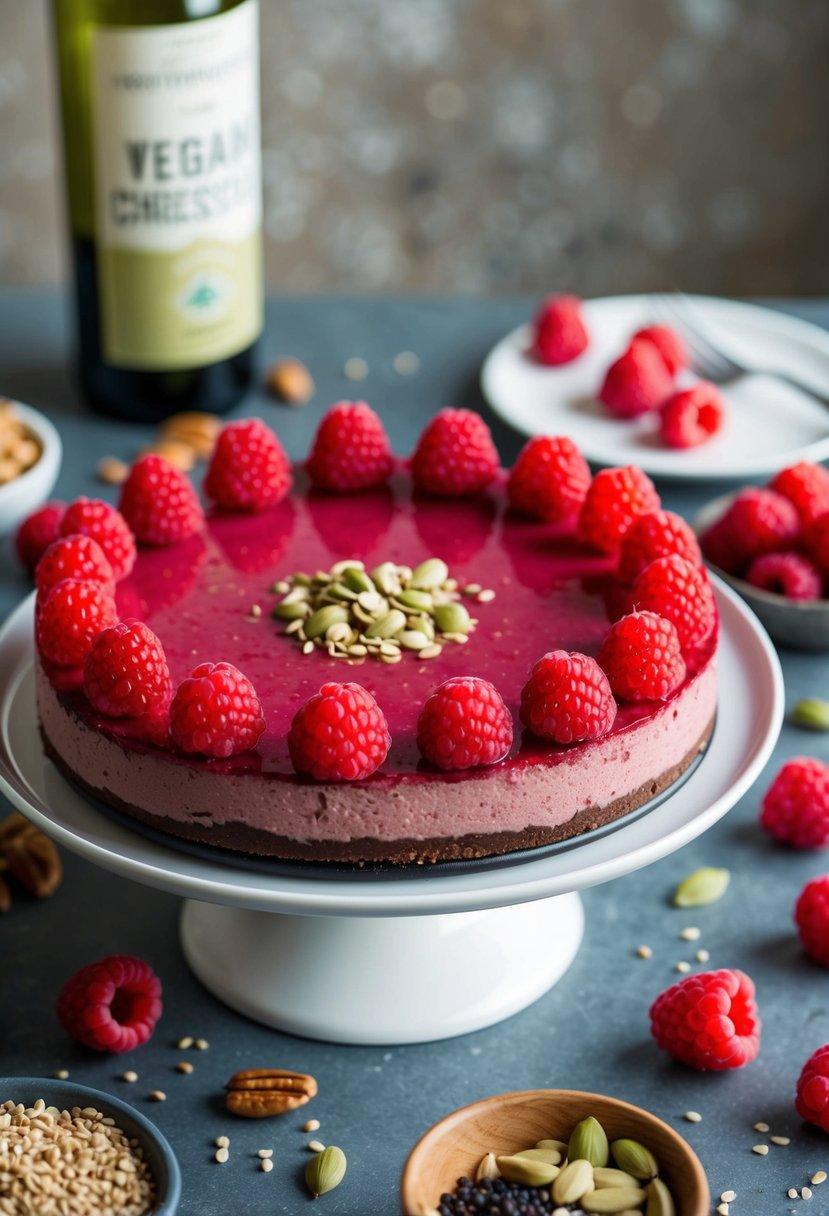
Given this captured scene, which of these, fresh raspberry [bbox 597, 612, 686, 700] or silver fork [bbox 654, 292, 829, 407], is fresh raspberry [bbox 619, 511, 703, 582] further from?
silver fork [bbox 654, 292, 829, 407]

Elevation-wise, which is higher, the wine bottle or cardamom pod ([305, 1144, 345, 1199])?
the wine bottle

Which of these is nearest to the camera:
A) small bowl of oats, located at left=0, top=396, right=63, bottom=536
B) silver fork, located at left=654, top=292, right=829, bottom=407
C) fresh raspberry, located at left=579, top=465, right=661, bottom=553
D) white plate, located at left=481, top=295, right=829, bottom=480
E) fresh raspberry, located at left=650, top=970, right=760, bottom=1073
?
fresh raspberry, located at left=650, top=970, right=760, bottom=1073

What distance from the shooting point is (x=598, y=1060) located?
138cm

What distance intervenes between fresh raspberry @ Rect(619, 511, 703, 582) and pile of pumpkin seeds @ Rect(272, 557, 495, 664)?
0.45 feet

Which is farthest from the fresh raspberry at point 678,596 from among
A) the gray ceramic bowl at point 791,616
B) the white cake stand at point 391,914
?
the gray ceramic bowl at point 791,616

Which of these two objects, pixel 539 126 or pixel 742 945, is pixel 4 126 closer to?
pixel 539 126

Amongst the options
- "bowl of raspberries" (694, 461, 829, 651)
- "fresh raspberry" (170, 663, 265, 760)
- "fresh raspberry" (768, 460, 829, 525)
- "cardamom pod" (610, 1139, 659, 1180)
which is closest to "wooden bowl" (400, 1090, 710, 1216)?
"cardamom pod" (610, 1139, 659, 1180)

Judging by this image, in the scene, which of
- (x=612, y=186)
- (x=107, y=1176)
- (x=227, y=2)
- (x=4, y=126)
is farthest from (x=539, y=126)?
(x=107, y=1176)

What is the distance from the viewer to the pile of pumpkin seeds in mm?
1403

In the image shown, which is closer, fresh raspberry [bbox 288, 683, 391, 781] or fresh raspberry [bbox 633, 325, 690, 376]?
fresh raspberry [bbox 288, 683, 391, 781]

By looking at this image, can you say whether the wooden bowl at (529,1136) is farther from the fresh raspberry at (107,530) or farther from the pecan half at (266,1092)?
the fresh raspberry at (107,530)

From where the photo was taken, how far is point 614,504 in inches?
61.0

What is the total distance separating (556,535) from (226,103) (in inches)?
33.4

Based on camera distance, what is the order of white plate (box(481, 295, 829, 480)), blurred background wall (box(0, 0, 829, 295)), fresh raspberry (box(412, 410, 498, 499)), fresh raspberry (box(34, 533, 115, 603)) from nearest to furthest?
fresh raspberry (box(34, 533, 115, 603)) → fresh raspberry (box(412, 410, 498, 499)) → white plate (box(481, 295, 829, 480)) → blurred background wall (box(0, 0, 829, 295))
